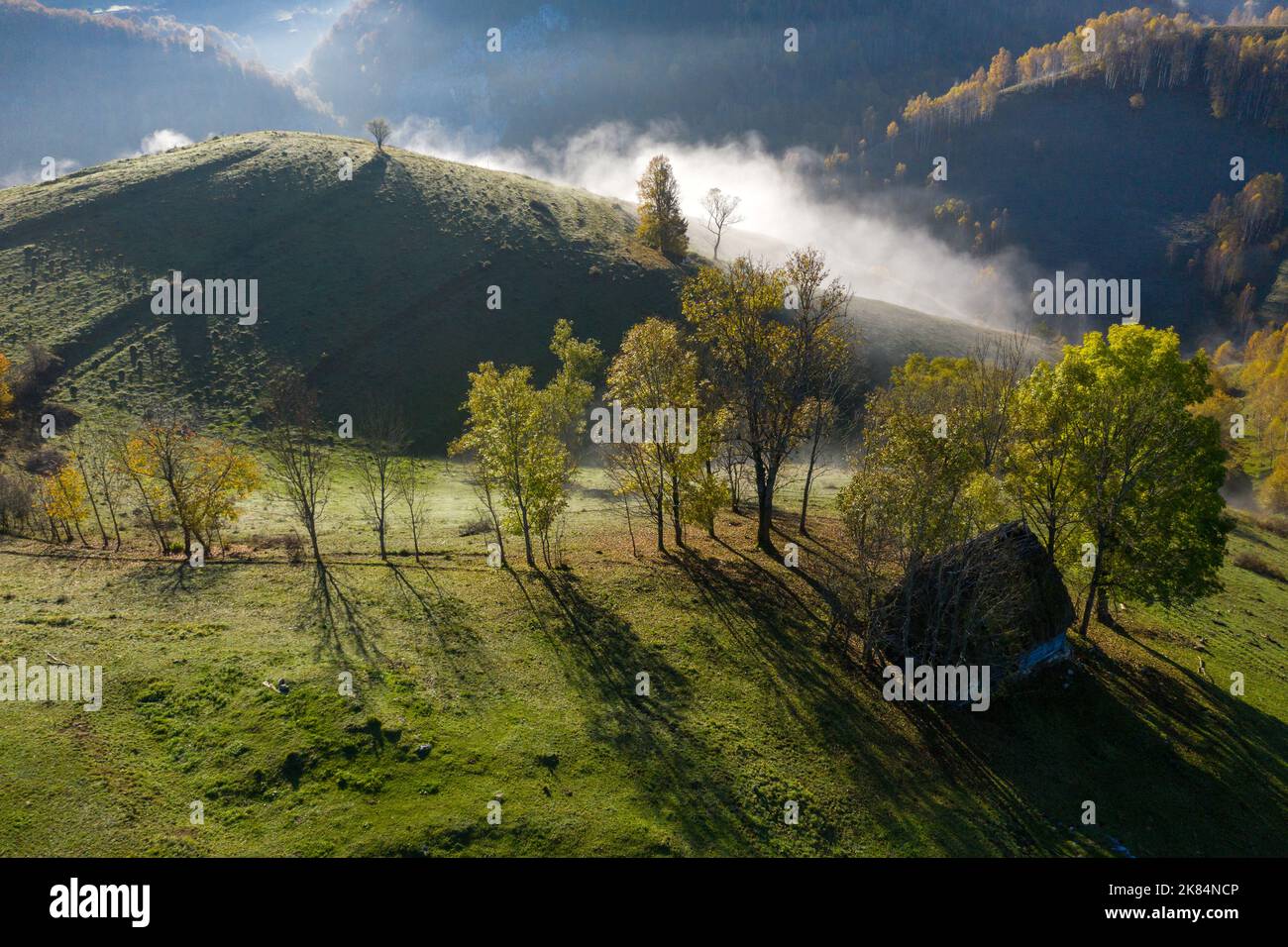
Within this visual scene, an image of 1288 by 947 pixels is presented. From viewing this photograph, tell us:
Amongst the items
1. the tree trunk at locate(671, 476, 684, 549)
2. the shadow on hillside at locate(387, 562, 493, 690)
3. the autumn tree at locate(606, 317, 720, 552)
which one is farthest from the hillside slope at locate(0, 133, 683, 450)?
the tree trunk at locate(671, 476, 684, 549)

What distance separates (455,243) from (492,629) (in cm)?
8933

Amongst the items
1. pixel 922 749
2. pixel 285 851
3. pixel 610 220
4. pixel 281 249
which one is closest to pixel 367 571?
pixel 285 851

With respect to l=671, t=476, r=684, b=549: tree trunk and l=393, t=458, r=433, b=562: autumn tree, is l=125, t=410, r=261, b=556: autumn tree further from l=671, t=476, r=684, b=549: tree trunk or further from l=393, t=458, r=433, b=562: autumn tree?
l=671, t=476, r=684, b=549: tree trunk

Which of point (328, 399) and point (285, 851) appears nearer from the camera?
point (285, 851)

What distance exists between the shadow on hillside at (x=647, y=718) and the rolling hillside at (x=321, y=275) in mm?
46392

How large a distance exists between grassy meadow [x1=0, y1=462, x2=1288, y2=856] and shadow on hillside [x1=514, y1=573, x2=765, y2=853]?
0.11 metres

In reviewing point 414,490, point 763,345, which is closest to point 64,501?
point 414,490

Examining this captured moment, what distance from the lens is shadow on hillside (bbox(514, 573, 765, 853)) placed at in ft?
75.6

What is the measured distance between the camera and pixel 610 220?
12769 cm

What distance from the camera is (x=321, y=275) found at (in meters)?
94.4

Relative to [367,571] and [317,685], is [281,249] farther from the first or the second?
[317,685]

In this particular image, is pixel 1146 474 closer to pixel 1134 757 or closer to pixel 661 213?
pixel 1134 757

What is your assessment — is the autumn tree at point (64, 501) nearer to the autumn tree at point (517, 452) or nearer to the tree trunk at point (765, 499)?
the autumn tree at point (517, 452)

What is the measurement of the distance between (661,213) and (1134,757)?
108m
